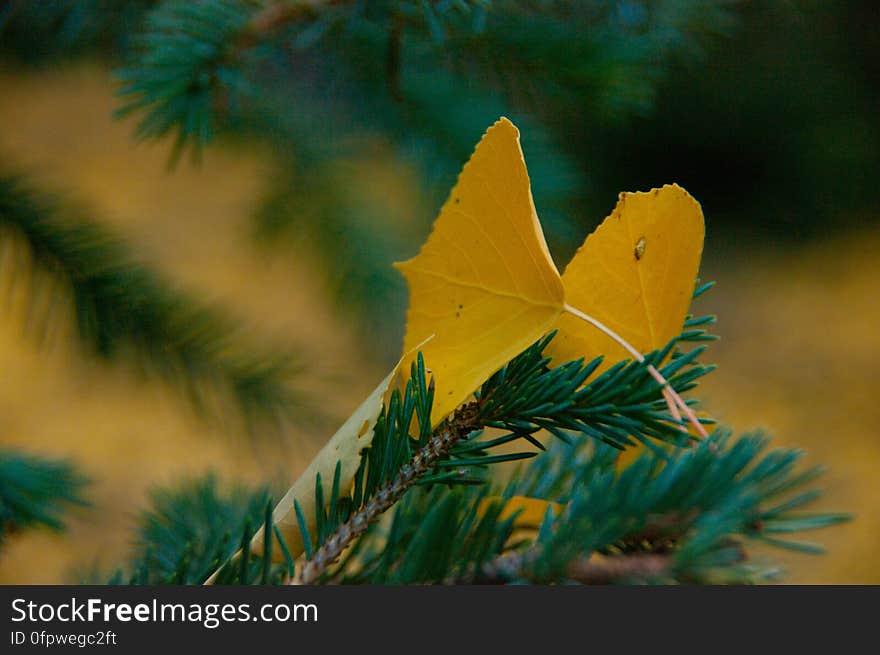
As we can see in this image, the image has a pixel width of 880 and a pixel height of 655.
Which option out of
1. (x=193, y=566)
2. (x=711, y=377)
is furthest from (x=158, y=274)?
(x=711, y=377)

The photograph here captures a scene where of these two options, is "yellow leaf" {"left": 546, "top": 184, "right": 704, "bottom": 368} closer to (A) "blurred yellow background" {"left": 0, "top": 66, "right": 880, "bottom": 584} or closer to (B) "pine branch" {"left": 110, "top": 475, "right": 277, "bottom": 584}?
(B) "pine branch" {"left": 110, "top": 475, "right": 277, "bottom": 584}

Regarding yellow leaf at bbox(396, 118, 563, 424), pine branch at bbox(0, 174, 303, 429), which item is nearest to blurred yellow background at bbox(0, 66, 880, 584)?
pine branch at bbox(0, 174, 303, 429)

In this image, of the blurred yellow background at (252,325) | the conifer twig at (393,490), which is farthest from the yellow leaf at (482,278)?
the blurred yellow background at (252,325)

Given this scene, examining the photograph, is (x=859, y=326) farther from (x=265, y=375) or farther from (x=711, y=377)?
(x=265, y=375)

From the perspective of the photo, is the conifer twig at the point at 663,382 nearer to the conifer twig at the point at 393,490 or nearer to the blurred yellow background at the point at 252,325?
the conifer twig at the point at 393,490

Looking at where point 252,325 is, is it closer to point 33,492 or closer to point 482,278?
point 33,492

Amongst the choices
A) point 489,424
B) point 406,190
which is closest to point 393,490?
point 489,424
